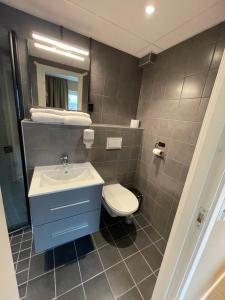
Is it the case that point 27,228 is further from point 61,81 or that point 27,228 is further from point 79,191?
point 61,81

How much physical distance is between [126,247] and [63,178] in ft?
3.46

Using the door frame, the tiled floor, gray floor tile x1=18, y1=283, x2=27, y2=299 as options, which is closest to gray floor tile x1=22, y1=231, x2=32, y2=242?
the tiled floor

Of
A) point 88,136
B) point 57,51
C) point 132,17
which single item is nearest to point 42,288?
point 88,136

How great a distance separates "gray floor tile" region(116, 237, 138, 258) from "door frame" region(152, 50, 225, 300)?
2.45 feet

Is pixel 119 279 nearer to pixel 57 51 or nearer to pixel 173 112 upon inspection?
pixel 173 112

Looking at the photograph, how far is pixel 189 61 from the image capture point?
51.0 inches

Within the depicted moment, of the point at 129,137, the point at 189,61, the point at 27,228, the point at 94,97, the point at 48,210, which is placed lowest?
the point at 27,228

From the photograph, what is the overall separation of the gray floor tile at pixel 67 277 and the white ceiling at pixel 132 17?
2.28 m

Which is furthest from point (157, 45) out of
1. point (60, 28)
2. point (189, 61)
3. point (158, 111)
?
point (60, 28)

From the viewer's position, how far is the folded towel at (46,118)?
1.20 m

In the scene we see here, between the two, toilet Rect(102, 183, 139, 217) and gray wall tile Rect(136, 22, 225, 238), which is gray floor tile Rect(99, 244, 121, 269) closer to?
toilet Rect(102, 183, 139, 217)

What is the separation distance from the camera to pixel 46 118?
1.23 metres

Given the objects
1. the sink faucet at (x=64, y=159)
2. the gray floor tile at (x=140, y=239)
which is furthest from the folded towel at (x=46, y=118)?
the gray floor tile at (x=140, y=239)

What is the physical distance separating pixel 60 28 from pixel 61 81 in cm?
49
